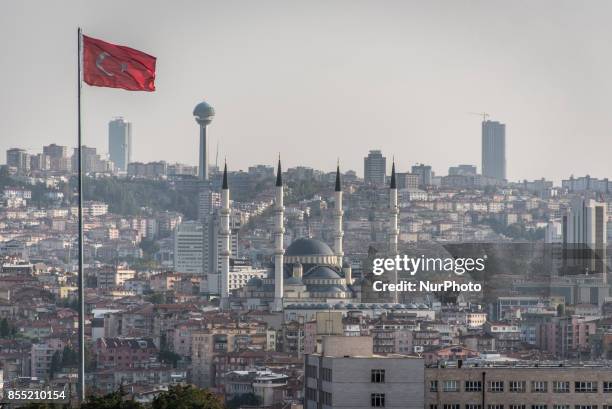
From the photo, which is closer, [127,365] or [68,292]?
[127,365]

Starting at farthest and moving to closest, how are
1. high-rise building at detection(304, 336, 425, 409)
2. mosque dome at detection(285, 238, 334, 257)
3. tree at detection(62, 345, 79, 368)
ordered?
1. mosque dome at detection(285, 238, 334, 257)
2. tree at detection(62, 345, 79, 368)
3. high-rise building at detection(304, 336, 425, 409)

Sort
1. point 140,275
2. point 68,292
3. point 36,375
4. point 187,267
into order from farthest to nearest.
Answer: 1. point 187,267
2. point 140,275
3. point 68,292
4. point 36,375

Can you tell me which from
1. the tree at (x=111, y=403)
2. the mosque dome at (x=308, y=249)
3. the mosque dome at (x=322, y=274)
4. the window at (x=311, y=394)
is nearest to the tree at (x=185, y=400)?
the tree at (x=111, y=403)

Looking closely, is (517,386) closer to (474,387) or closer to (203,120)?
(474,387)

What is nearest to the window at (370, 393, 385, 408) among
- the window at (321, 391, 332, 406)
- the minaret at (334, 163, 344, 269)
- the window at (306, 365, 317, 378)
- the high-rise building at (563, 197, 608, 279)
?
the window at (321, 391, 332, 406)

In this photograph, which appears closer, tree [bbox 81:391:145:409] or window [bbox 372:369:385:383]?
tree [bbox 81:391:145:409]

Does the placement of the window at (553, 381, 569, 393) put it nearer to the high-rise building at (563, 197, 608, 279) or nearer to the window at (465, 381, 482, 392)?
the window at (465, 381, 482, 392)

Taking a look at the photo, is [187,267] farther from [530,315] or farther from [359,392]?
[359,392]

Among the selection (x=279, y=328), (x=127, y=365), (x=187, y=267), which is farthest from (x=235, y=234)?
(x=127, y=365)

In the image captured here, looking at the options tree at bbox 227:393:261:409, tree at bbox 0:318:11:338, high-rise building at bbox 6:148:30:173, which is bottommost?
tree at bbox 227:393:261:409
